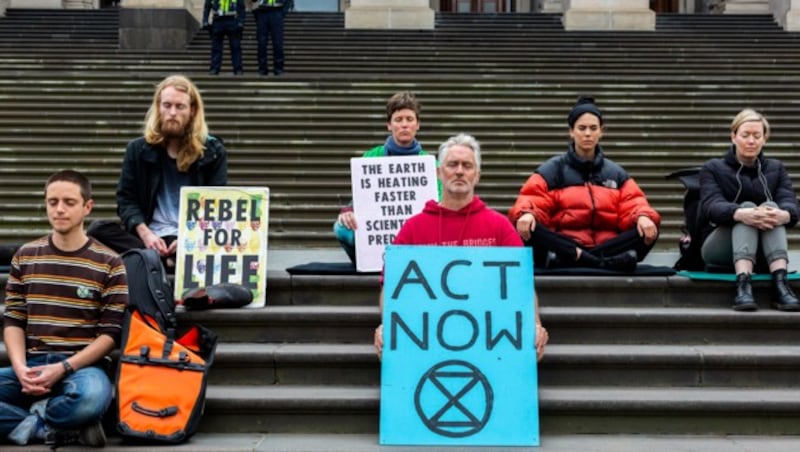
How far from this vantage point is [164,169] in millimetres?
6348

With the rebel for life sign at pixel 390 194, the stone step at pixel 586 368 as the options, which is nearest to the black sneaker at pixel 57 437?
the stone step at pixel 586 368

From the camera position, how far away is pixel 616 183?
6.61 meters

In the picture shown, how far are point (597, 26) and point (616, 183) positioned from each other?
15650 millimetres

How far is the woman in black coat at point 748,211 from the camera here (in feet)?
19.9

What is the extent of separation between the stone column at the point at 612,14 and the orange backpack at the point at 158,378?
1762cm

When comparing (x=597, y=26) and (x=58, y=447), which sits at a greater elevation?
(x=597, y=26)

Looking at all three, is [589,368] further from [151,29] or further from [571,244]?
[151,29]

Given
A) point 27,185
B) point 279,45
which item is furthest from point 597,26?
point 27,185

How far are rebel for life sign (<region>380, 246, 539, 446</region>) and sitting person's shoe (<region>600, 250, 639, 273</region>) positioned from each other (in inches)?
56.9

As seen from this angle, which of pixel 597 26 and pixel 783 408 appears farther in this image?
pixel 597 26

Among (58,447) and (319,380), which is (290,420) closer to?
(319,380)

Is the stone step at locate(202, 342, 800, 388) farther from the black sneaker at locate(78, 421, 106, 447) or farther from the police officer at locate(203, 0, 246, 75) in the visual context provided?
the police officer at locate(203, 0, 246, 75)

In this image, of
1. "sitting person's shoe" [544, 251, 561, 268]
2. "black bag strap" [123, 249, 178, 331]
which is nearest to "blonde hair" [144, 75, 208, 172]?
"black bag strap" [123, 249, 178, 331]

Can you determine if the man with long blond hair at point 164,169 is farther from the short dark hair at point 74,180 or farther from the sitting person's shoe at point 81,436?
the sitting person's shoe at point 81,436
